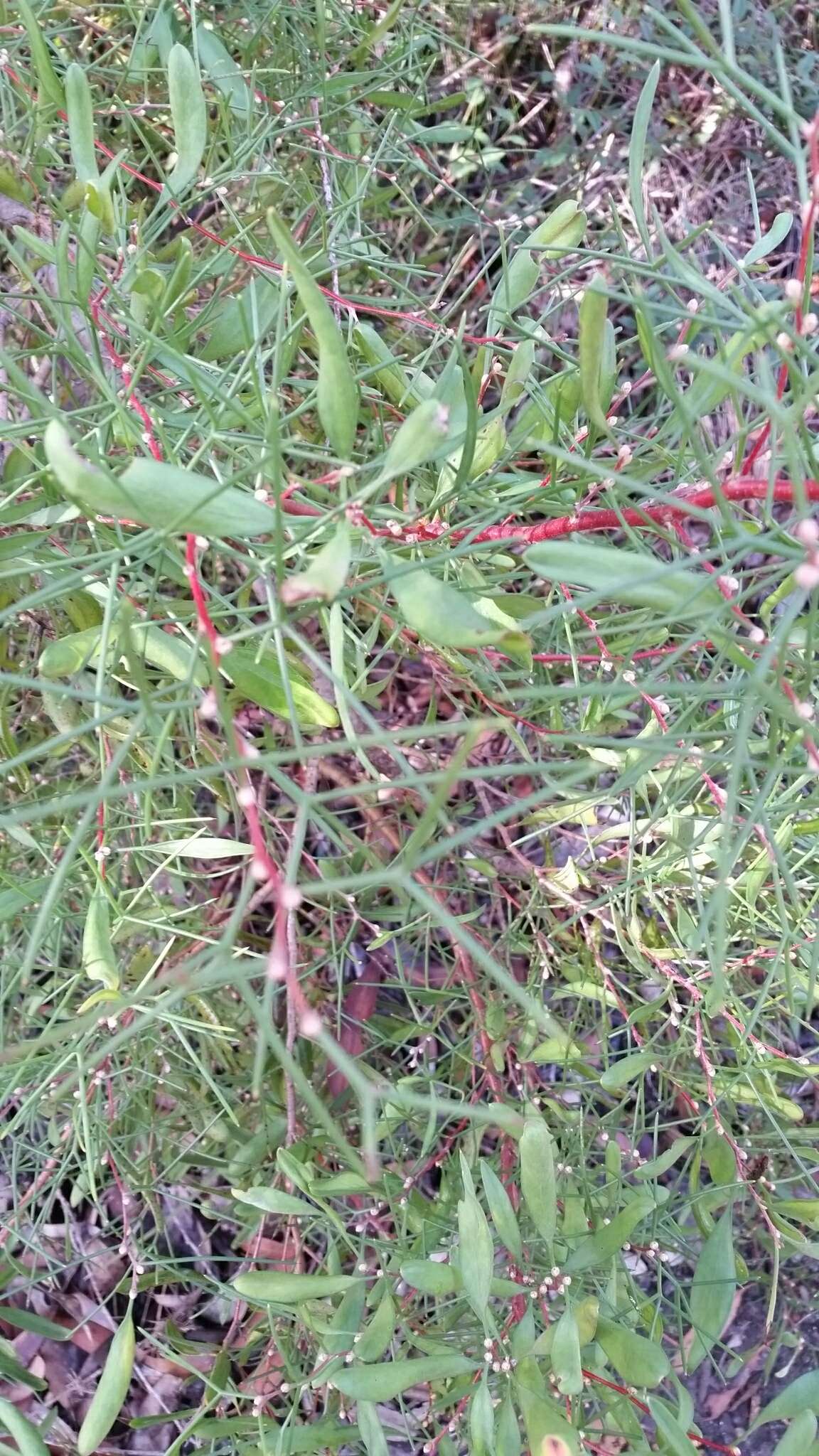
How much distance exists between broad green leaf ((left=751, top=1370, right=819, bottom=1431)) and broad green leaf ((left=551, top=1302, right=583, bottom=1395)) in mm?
201

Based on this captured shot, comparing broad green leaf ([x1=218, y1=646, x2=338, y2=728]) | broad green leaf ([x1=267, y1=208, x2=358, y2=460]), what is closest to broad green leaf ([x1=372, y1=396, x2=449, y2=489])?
broad green leaf ([x1=267, y1=208, x2=358, y2=460])

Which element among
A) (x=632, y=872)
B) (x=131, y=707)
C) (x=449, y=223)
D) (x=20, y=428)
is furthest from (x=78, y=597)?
(x=449, y=223)

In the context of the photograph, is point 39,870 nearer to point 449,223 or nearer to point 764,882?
point 764,882

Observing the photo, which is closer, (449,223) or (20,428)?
(20,428)

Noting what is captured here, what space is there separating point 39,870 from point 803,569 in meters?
0.79

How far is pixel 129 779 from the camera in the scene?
86 centimetres

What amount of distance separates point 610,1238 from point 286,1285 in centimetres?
22

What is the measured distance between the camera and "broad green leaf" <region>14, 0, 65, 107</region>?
0.62m

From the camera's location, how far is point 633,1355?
23.8 inches

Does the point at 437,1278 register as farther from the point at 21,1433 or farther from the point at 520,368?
the point at 520,368

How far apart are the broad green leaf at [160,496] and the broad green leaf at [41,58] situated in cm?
41

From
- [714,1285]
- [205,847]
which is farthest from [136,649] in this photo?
[714,1285]

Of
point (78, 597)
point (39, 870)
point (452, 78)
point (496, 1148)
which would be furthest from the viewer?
point (452, 78)

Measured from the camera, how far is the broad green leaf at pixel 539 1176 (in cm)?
61
